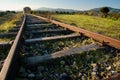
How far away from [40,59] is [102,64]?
95 centimetres

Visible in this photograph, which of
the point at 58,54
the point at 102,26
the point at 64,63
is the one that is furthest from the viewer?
the point at 102,26

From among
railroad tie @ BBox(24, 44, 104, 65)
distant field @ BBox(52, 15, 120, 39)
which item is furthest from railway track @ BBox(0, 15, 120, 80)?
distant field @ BBox(52, 15, 120, 39)

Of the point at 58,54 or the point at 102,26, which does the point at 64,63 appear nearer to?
the point at 58,54

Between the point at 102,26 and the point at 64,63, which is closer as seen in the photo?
the point at 64,63

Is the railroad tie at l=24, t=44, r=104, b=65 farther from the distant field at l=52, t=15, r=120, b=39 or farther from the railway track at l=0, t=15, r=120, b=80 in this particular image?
the distant field at l=52, t=15, r=120, b=39

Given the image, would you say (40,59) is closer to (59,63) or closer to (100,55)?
(59,63)

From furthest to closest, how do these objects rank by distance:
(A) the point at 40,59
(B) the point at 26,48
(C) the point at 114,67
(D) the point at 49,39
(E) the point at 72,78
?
(D) the point at 49,39
(B) the point at 26,48
(A) the point at 40,59
(C) the point at 114,67
(E) the point at 72,78

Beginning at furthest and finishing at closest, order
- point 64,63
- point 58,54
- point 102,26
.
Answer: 1. point 102,26
2. point 58,54
3. point 64,63

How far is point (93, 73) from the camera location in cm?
255

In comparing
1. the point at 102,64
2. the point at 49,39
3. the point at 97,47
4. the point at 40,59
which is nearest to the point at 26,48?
the point at 49,39

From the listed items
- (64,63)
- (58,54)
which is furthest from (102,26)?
(64,63)

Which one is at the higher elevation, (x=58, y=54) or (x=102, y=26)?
(x=58, y=54)

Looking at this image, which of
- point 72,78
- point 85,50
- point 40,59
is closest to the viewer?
Result: point 72,78

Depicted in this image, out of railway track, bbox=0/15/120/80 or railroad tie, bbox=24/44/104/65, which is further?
railroad tie, bbox=24/44/104/65
